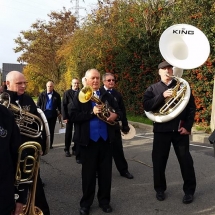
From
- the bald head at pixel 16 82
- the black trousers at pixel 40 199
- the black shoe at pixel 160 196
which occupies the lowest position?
the black shoe at pixel 160 196

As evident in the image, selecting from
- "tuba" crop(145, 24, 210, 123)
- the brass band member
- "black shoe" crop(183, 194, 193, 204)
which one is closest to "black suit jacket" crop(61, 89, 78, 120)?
"tuba" crop(145, 24, 210, 123)

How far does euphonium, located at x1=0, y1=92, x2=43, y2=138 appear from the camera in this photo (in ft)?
9.62

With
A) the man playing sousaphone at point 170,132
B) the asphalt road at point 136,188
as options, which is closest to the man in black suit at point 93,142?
the asphalt road at point 136,188

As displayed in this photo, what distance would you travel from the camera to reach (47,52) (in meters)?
26.5

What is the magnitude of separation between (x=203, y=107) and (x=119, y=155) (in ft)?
16.1

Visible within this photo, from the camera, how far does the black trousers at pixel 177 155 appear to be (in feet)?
12.5

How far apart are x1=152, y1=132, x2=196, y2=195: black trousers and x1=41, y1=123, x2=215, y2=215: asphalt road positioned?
28cm

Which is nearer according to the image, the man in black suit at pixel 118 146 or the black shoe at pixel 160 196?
the black shoe at pixel 160 196

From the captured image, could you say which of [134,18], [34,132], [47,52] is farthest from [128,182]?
[47,52]

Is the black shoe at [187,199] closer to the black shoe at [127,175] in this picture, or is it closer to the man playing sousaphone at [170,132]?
the man playing sousaphone at [170,132]

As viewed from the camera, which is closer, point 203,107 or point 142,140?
point 142,140

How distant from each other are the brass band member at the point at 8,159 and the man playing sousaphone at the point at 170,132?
7.32 feet

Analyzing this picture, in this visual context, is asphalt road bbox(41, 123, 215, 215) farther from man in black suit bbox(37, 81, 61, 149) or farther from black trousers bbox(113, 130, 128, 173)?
man in black suit bbox(37, 81, 61, 149)

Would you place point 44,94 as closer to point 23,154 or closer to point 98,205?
point 98,205
